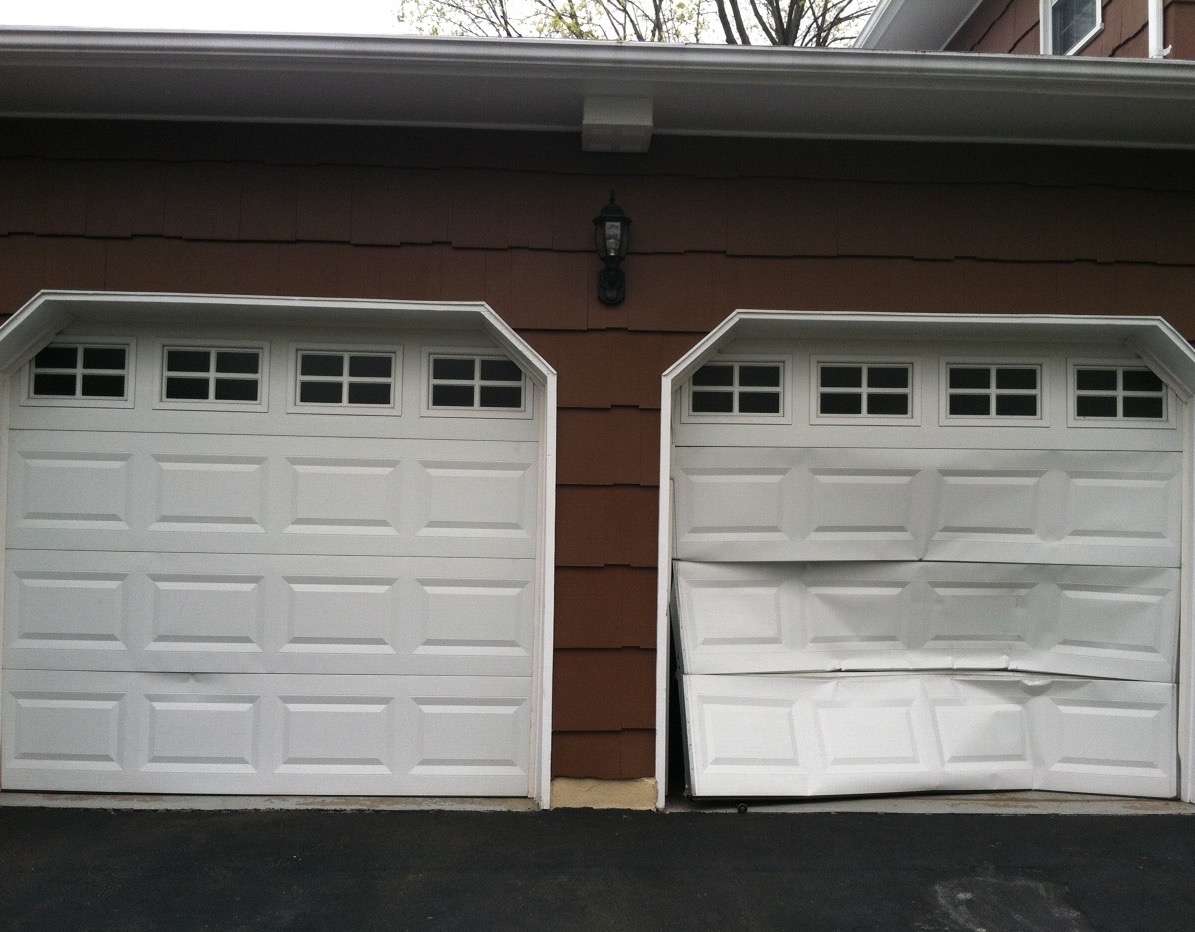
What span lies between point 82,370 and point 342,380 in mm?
1190

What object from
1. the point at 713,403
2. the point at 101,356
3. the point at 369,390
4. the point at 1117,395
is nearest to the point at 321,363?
the point at 369,390

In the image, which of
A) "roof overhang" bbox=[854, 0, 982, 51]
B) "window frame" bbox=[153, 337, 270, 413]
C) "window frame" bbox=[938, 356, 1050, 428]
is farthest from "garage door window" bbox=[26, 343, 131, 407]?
"roof overhang" bbox=[854, 0, 982, 51]

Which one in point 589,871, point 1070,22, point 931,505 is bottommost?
point 589,871

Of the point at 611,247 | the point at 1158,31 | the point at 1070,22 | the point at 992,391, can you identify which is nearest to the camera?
the point at 611,247

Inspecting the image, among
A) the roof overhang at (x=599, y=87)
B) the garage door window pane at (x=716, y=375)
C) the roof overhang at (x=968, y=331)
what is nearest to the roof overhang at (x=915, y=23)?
the roof overhang at (x=599, y=87)

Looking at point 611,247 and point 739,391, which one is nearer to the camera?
point 611,247

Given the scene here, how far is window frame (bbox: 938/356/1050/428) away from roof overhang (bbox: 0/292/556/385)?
1.86 meters

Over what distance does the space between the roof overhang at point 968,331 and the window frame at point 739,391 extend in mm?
80

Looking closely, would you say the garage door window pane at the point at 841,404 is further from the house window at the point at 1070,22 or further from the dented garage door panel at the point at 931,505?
the house window at the point at 1070,22

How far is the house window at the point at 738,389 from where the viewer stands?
14.3 ft

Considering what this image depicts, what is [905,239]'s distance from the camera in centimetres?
421

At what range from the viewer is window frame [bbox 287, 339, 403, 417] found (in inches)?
168

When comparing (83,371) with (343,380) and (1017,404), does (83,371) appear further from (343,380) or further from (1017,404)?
(1017,404)

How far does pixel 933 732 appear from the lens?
14.2 feet
